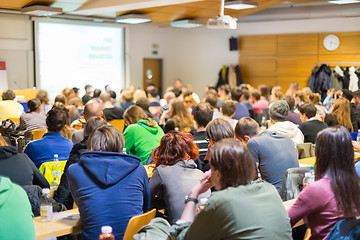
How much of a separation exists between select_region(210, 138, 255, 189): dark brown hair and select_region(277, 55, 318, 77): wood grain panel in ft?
40.7

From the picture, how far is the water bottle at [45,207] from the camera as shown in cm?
299

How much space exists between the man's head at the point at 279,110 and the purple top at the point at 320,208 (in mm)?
2941

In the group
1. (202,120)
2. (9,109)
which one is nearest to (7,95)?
(9,109)

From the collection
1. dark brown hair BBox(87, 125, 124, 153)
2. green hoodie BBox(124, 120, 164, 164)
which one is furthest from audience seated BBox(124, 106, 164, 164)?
dark brown hair BBox(87, 125, 124, 153)

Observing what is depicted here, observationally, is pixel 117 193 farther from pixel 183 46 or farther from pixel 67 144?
pixel 183 46

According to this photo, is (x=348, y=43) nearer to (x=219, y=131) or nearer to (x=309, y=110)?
(x=309, y=110)

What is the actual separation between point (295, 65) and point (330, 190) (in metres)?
12.2

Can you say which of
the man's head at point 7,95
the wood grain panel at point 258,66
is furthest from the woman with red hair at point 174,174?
the wood grain panel at point 258,66

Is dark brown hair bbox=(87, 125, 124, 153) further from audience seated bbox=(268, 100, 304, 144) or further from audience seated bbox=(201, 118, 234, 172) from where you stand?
audience seated bbox=(268, 100, 304, 144)

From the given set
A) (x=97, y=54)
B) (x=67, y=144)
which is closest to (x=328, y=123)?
(x=67, y=144)

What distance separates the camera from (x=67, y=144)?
479 centimetres

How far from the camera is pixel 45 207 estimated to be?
2.98 meters

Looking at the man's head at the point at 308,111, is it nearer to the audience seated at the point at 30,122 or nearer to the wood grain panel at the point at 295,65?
the audience seated at the point at 30,122

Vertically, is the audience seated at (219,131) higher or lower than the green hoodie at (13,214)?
higher
